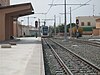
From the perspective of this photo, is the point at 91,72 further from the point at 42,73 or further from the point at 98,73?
the point at 42,73

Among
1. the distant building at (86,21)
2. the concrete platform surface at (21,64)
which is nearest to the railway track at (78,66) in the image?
the concrete platform surface at (21,64)

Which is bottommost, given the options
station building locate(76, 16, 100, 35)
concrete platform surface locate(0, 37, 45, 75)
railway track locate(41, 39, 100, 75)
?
railway track locate(41, 39, 100, 75)

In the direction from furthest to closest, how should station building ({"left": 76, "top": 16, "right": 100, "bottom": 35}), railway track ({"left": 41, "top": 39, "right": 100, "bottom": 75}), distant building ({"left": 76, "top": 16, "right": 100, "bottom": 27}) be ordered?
distant building ({"left": 76, "top": 16, "right": 100, "bottom": 27}) → station building ({"left": 76, "top": 16, "right": 100, "bottom": 35}) → railway track ({"left": 41, "top": 39, "right": 100, "bottom": 75})

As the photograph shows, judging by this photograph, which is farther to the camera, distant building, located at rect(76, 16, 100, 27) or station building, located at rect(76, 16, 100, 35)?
distant building, located at rect(76, 16, 100, 27)

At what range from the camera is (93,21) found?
140 metres

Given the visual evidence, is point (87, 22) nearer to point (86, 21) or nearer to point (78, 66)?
point (86, 21)

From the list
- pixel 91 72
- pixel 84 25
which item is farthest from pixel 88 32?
pixel 91 72

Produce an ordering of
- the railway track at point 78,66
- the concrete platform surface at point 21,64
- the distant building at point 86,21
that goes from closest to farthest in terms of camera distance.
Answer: the concrete platform surface at point 21,64, the railway track at point 78,66, the distant building at point 86,21

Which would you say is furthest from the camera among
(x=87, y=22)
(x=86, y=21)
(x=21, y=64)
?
(x=87, y=22)

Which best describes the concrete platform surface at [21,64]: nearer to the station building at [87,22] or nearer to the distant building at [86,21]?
the station building at [87,22]

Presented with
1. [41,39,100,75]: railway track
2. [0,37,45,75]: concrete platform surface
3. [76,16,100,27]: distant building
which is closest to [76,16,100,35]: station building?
[76,16,100,27]: distant building

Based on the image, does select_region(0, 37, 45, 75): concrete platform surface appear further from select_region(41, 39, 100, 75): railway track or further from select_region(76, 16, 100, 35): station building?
select_region(76, 16, 100, 35): station building

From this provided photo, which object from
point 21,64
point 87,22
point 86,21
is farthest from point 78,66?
point 87,22

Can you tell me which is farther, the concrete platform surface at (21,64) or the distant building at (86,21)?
the distant building at (86,21)
